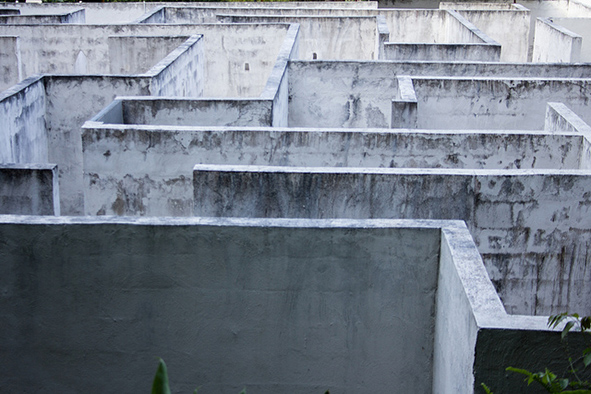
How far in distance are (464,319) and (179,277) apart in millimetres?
1557

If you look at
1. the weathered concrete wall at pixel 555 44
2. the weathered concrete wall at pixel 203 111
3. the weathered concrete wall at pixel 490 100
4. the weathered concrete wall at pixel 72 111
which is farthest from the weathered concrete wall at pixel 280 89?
the weathered concrete wall at pixel 555 44

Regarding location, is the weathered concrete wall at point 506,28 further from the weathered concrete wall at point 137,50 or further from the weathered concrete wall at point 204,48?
the weathered concrete wall at point 137,50

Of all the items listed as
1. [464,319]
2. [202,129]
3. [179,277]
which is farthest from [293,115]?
[464,319]

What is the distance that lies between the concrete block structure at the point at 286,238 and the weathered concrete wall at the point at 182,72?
13 cm

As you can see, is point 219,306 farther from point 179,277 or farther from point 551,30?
point 551,30

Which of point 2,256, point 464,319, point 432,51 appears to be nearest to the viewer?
point 464,319

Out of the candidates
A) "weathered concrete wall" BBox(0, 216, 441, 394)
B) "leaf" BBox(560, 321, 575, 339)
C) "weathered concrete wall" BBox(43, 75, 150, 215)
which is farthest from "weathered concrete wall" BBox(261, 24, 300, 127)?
"leaf" BBox(560, 321, 575, 339)

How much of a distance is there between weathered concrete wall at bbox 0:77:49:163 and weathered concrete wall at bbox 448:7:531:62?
10067 millimetres

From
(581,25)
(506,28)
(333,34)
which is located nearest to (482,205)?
(333,34)

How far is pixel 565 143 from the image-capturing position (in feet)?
21.1

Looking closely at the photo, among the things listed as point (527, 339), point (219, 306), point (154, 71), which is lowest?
point (219, 306)

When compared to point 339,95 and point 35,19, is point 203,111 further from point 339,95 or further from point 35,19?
point 35,19

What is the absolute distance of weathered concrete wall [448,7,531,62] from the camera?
1554 cm

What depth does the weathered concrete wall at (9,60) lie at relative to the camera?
36.8 feet
